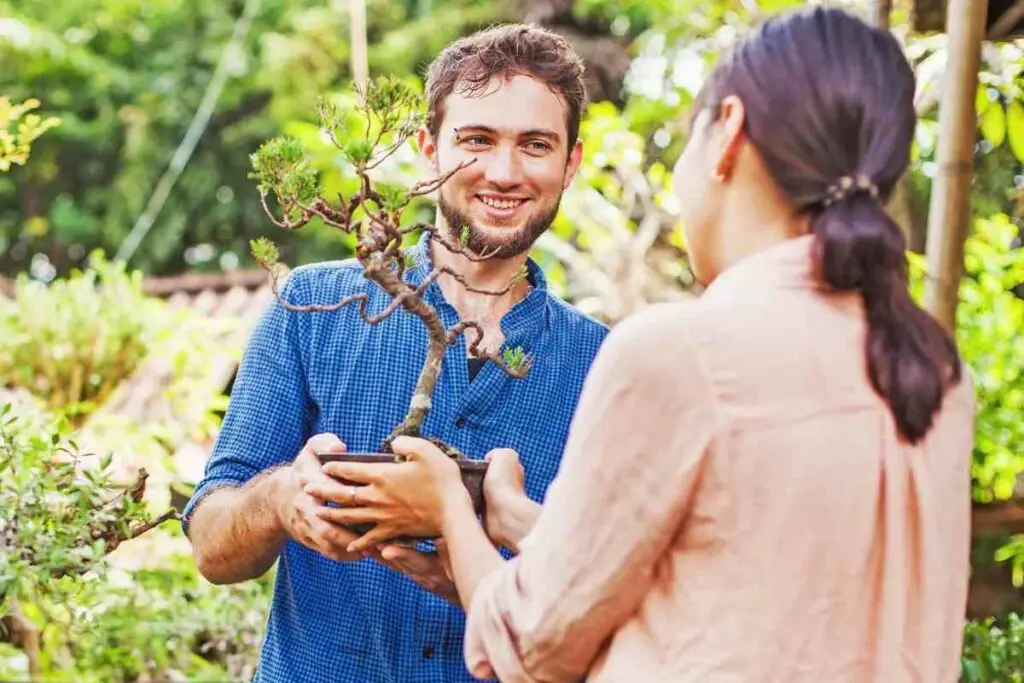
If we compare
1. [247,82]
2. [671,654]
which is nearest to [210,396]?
[671,654]

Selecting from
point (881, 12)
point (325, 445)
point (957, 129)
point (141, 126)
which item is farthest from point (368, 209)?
point (141, 126)

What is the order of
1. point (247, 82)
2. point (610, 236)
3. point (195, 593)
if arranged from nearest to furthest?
1. point (195, 593)
2. point (610, 236)
3. point (247, 82)

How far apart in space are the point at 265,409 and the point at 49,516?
0.33m

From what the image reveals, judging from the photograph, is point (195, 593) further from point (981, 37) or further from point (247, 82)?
point (247, 82)

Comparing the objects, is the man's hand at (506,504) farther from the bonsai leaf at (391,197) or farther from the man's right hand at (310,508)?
the bonsai leaf at (391,197)

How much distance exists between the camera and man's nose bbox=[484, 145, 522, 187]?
6.35 feet

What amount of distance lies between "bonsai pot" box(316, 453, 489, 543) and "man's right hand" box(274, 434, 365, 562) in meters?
0.02

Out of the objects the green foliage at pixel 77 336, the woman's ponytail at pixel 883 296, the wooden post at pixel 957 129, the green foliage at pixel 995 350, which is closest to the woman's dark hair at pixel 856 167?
the woman's ponytail at pixel 883 296

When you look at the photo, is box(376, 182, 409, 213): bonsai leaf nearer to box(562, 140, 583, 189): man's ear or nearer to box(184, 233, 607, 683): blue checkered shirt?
box(184, 233, 607, 683): blue checkered shirt

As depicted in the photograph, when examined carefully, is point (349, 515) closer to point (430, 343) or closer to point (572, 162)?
point (430, 343)

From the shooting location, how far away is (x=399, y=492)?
1.42m

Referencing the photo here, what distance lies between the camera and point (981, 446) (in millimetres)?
3088

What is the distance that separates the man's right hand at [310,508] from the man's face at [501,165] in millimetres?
524

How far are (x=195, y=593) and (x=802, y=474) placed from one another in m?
3.04
